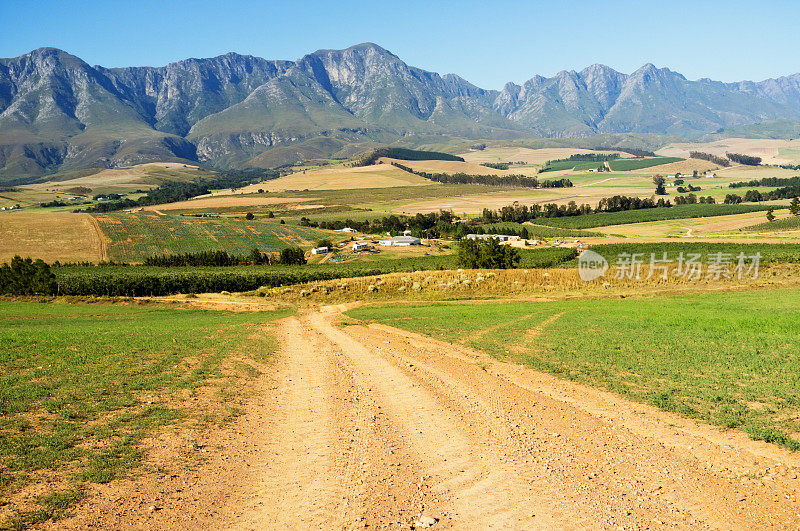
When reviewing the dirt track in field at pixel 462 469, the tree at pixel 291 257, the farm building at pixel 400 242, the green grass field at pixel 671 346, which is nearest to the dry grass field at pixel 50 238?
the tree at pixel 291 257

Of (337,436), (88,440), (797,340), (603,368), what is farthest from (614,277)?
(88,440)

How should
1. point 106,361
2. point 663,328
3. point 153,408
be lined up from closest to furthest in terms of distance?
point 153,408 < point 106,361 < point 663,328

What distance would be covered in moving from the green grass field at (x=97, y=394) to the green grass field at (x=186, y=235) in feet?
292

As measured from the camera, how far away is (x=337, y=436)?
15617mm

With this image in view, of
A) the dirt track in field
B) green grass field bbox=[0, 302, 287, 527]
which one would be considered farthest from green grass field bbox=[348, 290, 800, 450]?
green grass field bbox=[0, 302, 287, 527]

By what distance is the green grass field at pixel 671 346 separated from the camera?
1792 centimetres

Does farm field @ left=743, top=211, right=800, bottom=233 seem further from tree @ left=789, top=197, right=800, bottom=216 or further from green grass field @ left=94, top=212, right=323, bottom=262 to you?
green grass field @ left=94, top=212, right=323, bottom=262

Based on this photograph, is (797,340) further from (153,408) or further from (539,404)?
(153,408)

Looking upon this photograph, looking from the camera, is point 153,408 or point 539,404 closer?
point 153,408

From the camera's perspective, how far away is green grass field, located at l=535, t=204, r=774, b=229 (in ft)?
479

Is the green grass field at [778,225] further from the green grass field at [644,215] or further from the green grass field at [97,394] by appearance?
the green grass field at [97,394]

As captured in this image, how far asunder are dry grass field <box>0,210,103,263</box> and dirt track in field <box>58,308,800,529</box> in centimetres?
10608

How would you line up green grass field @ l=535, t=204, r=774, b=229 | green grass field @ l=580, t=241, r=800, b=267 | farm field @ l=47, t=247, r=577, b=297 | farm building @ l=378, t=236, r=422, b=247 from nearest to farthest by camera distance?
farm field @ l=47, t=247, r=577, b=297 < green grass field @ l=580, t=241, r=800, b=267 < farm building @ l=378, t=236, r=422, b=247 < green grass field @ l=535, t=204, r=774, b=229

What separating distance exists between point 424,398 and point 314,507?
851cm
